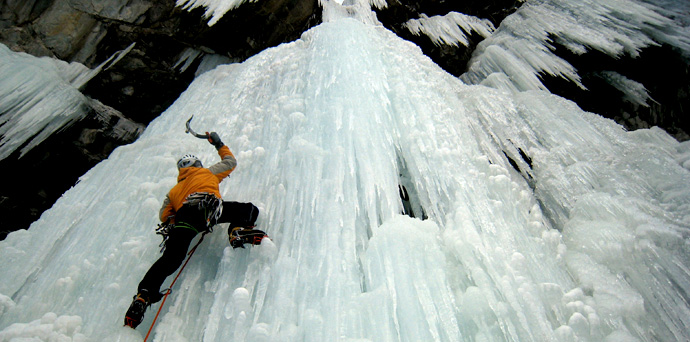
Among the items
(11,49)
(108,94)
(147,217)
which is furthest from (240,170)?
(11,49)

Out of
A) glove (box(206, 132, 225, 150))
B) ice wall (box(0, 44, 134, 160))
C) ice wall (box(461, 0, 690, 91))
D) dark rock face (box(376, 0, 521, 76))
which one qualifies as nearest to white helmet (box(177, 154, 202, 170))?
glove (box(206, 132, 225, 150))

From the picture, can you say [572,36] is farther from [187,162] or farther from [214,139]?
[187,162]

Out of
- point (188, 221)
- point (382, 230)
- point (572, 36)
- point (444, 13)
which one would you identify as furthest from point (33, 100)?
point (572, 36)

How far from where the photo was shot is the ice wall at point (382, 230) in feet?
6.00

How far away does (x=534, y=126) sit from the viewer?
397 cm

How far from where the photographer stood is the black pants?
75.2 inches

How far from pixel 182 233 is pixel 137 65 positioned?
5.04 meters

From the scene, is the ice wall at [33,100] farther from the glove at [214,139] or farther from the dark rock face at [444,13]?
the dark rock face at [444,13]

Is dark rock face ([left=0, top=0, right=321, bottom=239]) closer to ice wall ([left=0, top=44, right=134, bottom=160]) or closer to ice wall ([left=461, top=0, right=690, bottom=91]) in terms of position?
ice wall ([left=0, top=44, right=134, bottom=160])

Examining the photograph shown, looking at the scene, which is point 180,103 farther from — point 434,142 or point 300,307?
point 300,307

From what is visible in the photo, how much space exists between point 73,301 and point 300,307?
140 cm

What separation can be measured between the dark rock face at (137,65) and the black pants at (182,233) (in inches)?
176

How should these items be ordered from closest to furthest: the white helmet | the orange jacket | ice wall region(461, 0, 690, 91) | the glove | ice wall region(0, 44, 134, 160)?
the orange jacket, the white helmet, the glove, ice wall region(0, 44, 134, 160), ice wall region(461, 0, 690, 91)

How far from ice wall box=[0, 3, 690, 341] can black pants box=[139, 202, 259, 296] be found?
0.15 metres
